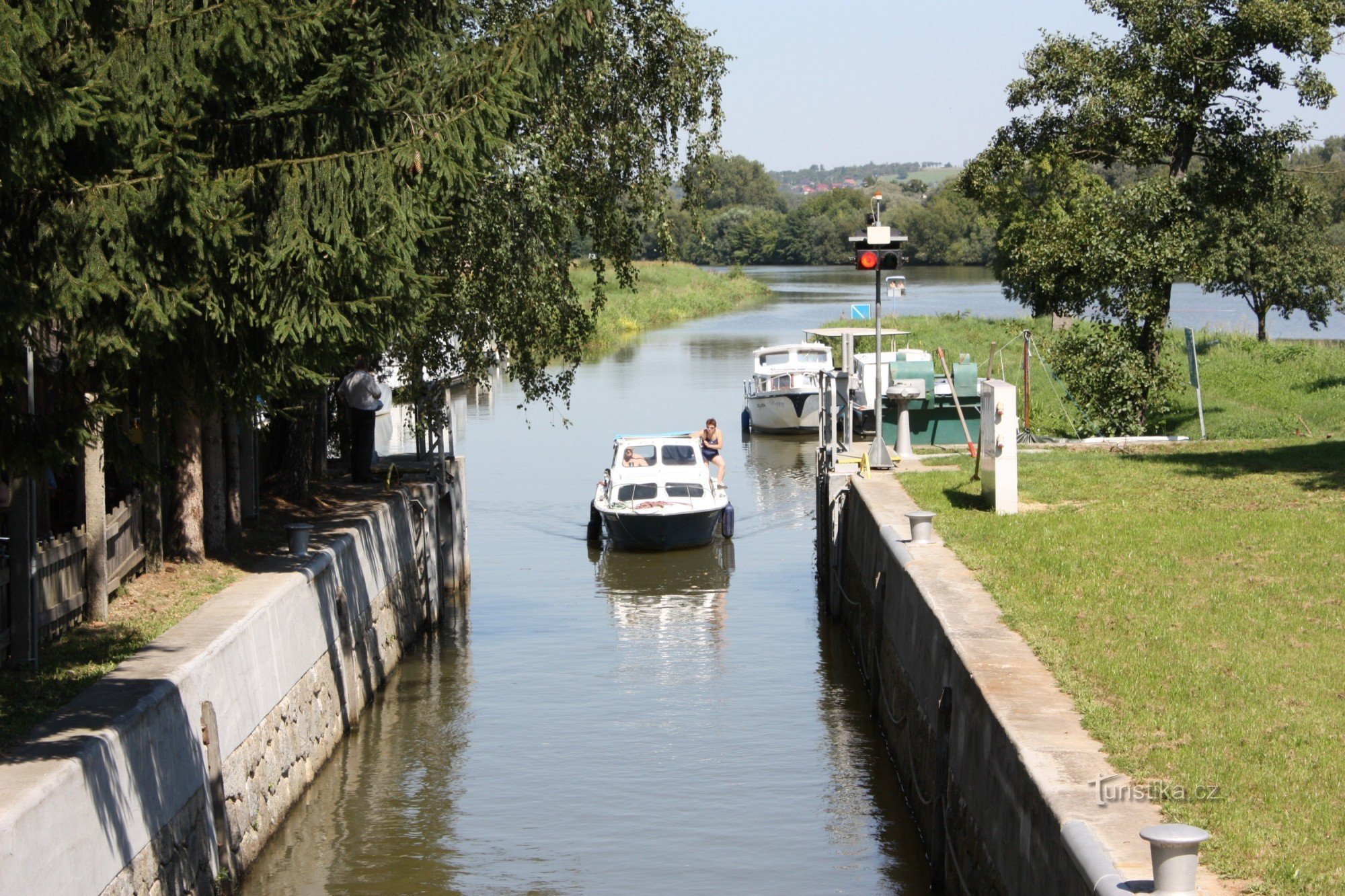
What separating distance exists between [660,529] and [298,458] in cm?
789

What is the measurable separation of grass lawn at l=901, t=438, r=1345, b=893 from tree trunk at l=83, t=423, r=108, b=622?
685 cm

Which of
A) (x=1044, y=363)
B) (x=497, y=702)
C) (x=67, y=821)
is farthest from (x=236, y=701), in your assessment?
(x=1044, y=363)

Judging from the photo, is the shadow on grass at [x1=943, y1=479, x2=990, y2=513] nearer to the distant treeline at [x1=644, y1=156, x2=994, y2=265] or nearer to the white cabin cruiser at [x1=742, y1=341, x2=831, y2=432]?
the white cabin cruiser at [x1=742, y1=341, x2=831, y2=432]

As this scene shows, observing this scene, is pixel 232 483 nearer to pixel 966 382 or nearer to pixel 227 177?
pixel 227 177

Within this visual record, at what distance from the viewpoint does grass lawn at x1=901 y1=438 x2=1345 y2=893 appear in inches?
271

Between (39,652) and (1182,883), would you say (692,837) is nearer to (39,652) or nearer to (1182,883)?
(39,652)

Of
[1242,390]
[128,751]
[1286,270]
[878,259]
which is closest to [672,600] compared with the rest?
[878,259]

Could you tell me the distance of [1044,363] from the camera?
28125 millimetres

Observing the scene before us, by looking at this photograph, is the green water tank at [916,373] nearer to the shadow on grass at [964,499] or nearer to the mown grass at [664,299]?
the shadow on grass at [964,499]

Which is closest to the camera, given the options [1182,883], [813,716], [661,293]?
[1182,883]

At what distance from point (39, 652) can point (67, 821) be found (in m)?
3.36

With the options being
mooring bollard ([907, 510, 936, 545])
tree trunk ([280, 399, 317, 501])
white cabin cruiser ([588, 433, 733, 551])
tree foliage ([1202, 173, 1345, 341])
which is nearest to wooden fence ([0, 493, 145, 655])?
tree trunk ([280, 399, 317, 501])

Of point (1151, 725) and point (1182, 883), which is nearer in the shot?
point (1182, 883)

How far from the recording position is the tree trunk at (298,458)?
18.3m
